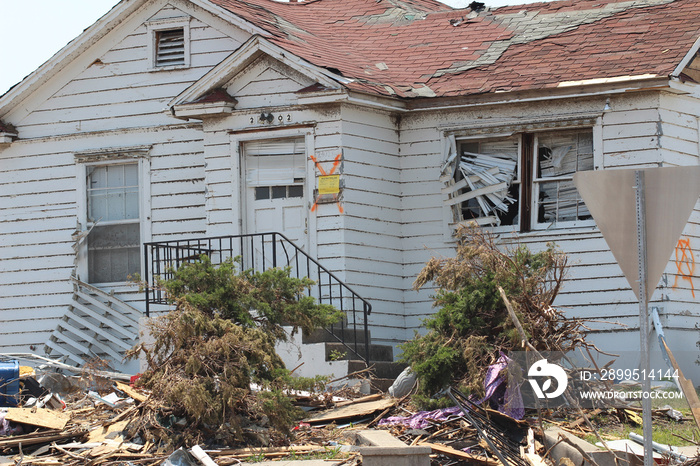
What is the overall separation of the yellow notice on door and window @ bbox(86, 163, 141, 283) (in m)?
3.44

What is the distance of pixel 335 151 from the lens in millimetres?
12969

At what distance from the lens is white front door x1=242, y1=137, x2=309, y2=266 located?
13305 millimetres

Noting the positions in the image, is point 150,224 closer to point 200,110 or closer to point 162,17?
point 200,110

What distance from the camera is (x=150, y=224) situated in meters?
14.7

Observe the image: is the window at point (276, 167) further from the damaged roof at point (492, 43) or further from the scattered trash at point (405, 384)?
the scattered trash at point (405, 384)

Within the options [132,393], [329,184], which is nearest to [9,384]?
[132,393]

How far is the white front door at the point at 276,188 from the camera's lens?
1330cm

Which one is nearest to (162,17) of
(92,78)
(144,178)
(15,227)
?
(92,78)

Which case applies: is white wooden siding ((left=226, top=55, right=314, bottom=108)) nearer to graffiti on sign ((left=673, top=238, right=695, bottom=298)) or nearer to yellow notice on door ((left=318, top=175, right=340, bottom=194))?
yellow notice on door ((left=318, top=175, right=340, bottom=194))

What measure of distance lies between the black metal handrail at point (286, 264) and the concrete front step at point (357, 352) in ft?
0.17

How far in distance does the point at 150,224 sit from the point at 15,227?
243 centimetres

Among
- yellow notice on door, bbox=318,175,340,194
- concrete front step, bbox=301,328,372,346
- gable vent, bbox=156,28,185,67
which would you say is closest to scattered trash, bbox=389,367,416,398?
concrete front step, bbox=301,328,372,346

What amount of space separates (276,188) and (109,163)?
10.3 ft

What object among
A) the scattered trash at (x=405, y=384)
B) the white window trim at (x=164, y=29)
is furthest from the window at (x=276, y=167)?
the scattered trash at (x=405, y=384)
